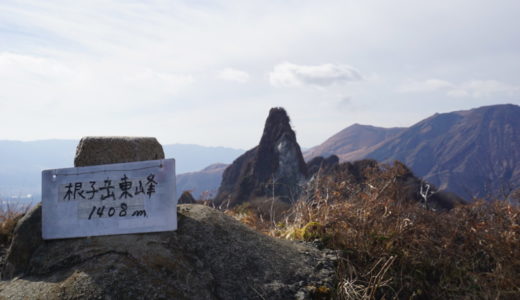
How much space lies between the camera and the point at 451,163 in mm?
62375

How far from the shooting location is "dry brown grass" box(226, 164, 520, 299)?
4387 mm

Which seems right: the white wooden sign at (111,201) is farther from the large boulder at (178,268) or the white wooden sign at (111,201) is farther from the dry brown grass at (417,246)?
the dry brown grass at (417,246)

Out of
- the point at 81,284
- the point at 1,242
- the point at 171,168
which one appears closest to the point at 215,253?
the point at 171,168

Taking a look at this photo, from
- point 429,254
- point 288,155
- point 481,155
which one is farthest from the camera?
point 481,155

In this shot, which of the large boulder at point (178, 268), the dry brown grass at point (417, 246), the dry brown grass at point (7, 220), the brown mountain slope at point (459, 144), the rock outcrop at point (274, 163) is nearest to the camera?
the large boulder at point (178, 268)

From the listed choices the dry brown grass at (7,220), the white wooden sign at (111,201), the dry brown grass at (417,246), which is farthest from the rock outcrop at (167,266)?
the dry brown grass at (7,220)

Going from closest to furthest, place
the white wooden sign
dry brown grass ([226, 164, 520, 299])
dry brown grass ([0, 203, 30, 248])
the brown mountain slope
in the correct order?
the white wooden sign
dry brown grass ([226, 164, 520, 299])
dry brown grass ([0, 203, 30, 248])
the brown mountain slope

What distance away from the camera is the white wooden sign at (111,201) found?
392 cm

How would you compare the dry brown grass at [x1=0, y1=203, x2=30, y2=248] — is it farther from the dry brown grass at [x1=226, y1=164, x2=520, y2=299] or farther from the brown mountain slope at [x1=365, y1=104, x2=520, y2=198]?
the brown mountain slope at [x1=365, y1=104, x2=520, y2=198]

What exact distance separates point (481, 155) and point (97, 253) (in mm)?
64501

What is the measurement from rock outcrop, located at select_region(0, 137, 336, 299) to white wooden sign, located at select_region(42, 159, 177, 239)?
114 millimetres

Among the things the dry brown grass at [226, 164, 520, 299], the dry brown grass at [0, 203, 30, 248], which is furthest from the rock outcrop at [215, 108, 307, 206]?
the dry brown grass at [226, 164, 520, 299]

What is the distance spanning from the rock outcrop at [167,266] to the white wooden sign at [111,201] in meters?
0.11

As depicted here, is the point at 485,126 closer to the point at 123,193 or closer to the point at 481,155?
the point at 481,155
